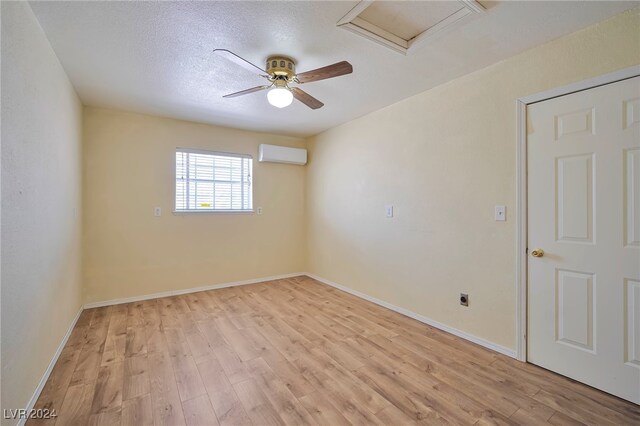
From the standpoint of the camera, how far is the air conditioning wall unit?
A: 4.50m

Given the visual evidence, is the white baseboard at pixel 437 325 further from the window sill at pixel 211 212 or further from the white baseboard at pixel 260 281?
the window sill at pixel 211 212

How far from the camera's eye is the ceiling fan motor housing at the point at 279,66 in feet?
7.41

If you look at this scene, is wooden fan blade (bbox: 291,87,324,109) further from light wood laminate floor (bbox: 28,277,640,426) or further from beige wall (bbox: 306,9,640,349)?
light wood laminate floor (bbox: 28,277,640,426)

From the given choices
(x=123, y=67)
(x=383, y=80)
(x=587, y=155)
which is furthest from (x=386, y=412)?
(x=123, y=67)

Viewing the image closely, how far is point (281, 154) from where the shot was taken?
183 inches

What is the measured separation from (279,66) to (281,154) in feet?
7.90

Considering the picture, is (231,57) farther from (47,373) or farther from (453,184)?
(47,373)

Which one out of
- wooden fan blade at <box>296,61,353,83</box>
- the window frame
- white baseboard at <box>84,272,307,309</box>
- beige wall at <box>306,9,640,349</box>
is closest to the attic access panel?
wooden fan blade at <box>296,61,353,83</box>

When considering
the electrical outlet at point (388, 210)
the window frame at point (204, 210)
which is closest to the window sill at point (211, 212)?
the window frame at point (204, 210)

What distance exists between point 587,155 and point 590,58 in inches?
26.0

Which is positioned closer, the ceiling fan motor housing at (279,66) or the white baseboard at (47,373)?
the white baseboard at (47,373)

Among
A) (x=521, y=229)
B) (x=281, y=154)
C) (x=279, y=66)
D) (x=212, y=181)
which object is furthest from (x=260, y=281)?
(x=521, y=229)

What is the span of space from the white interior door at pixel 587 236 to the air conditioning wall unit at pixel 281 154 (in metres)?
3.32

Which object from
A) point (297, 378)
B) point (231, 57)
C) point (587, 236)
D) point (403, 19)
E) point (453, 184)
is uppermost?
point (403, 19)
